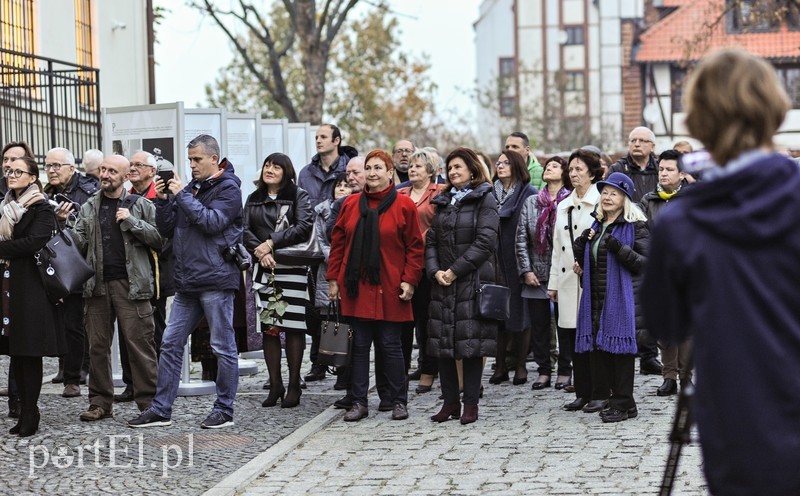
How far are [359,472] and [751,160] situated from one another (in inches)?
189

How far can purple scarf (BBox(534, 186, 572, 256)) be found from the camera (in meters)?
11.5

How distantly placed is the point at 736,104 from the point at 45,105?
17.7 metres

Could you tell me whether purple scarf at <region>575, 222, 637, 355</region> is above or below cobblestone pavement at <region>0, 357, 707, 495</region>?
above

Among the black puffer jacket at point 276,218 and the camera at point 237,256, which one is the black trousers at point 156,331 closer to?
the black puffer jacket at point 276,218

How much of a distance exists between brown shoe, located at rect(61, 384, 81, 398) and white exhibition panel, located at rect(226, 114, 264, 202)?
3751 mm

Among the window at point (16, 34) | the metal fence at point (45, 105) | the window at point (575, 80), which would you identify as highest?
the window at point (575, 80)

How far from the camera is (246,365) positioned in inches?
523

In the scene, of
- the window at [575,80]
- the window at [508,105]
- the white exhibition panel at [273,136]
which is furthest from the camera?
the window at [575,80]

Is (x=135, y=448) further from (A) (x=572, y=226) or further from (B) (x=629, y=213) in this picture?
(A) (x=572, y=226)

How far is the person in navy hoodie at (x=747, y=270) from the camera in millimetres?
3447

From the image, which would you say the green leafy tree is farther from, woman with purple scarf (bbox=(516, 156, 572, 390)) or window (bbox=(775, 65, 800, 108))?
woman with purple scarf (bbox=(516, 156, 572, 390))

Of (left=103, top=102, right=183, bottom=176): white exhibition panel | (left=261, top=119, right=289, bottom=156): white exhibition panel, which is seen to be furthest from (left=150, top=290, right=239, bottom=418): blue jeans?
(left=261, top=119, right=289, bottom=156): white exhibition panel

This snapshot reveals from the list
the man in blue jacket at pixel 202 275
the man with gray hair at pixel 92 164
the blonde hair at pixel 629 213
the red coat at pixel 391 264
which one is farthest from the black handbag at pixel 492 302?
the man with gray hair at pixel 92 164

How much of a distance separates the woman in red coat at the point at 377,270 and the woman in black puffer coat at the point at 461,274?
0.82 ft
